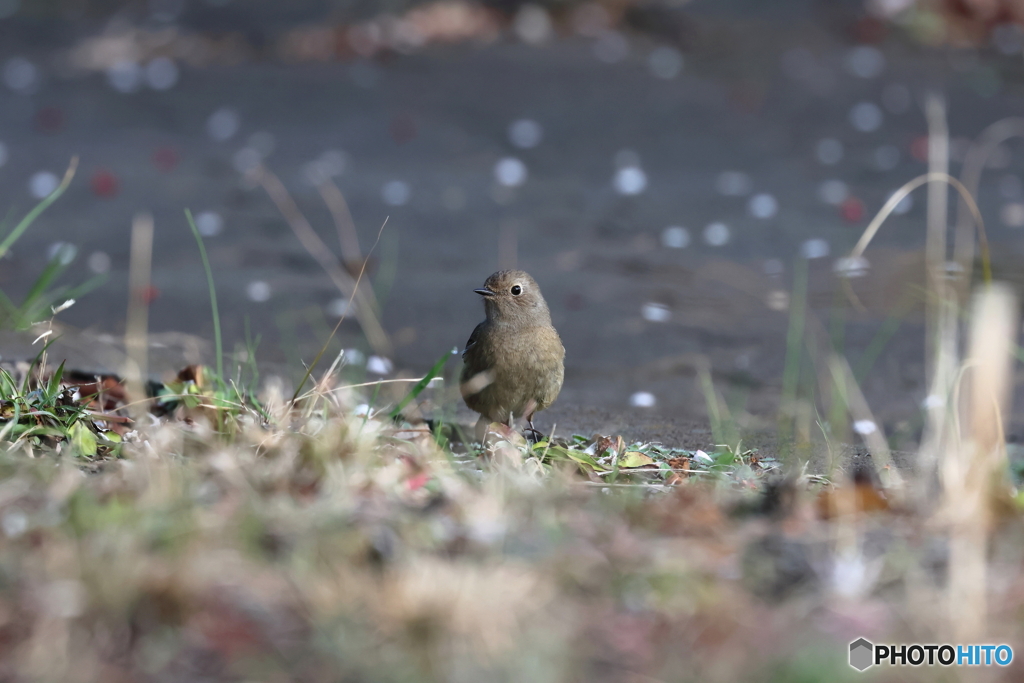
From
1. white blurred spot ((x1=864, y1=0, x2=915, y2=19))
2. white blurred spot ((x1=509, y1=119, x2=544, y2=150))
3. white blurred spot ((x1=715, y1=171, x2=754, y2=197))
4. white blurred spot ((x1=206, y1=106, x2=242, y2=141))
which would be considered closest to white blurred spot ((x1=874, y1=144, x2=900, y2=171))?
white blurred spot ((x1=715, y1=171, x2=754, y2=197))

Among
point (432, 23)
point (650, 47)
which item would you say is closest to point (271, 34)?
point (432, 23)

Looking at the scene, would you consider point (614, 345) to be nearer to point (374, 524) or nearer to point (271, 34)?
point (374, 524)

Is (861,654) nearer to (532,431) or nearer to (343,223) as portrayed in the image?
(532,431)

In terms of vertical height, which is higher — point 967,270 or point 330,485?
point 967,270

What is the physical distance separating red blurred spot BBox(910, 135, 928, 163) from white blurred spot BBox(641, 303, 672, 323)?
4539 mm

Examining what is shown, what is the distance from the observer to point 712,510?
2662mm

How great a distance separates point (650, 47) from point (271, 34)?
15.2 feet

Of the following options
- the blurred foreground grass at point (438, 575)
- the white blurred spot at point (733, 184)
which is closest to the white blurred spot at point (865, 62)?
the white blurred spot at point (733, 184)

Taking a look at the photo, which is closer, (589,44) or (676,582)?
(676,582)

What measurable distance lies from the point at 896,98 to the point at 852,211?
376 cm

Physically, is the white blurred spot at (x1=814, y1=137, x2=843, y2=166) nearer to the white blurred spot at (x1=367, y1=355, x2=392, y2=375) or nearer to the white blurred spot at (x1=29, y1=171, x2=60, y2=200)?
the white blurred spot at (x1=367, y1=355, x2=392, y2=375)

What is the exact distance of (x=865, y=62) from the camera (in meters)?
13.0

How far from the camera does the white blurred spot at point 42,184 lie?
8922mm

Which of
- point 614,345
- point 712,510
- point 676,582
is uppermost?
point 614,345
